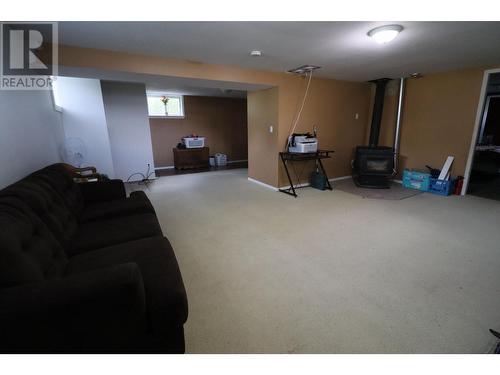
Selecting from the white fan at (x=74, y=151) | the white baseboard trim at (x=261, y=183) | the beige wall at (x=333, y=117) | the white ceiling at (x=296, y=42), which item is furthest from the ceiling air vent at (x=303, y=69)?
the white fan at (x=74, y=151)

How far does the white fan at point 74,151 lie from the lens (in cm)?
371

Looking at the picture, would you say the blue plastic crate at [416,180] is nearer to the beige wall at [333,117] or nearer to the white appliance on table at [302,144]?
the beige wall at [333,117]

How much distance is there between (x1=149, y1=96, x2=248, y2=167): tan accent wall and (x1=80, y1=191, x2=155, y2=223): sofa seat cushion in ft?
16.3

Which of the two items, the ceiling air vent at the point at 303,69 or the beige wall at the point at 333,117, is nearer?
the ceiling air vent at the point at 303,69

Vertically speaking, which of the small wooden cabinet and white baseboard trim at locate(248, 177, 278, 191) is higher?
the small wooden cabinet

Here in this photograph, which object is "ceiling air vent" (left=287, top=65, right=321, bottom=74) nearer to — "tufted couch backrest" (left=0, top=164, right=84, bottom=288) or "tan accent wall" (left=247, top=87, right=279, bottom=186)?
"tan accent wall" (left=247, top=87, right=279, bottom=186)

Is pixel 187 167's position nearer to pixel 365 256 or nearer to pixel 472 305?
pixel 365 256

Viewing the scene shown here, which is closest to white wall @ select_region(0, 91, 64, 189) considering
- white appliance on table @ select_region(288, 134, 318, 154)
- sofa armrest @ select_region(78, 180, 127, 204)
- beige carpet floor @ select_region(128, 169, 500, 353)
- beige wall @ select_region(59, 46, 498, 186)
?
sofa armrest @ select_region(78, 180, 127, 204)

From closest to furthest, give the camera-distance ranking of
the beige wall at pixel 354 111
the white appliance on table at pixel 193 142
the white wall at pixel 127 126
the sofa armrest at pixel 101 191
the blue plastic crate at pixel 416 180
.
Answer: the sofa armrest at pixel 101 191 → the beige wall at pixel 354 111 → the blue plastic crate at pixel 416 180 → the white wall at pixel 127 126 → the white appliance on table at pixel 193 142

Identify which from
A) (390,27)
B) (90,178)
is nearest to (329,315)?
(390,27)

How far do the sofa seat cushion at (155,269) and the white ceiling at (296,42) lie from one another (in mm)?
1908

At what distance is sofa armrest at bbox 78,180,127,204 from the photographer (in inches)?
97.5

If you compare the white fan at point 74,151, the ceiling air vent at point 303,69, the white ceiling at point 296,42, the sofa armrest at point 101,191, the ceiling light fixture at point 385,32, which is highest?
the ceiling air vent at point 303,69

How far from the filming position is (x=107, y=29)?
7.10ft
